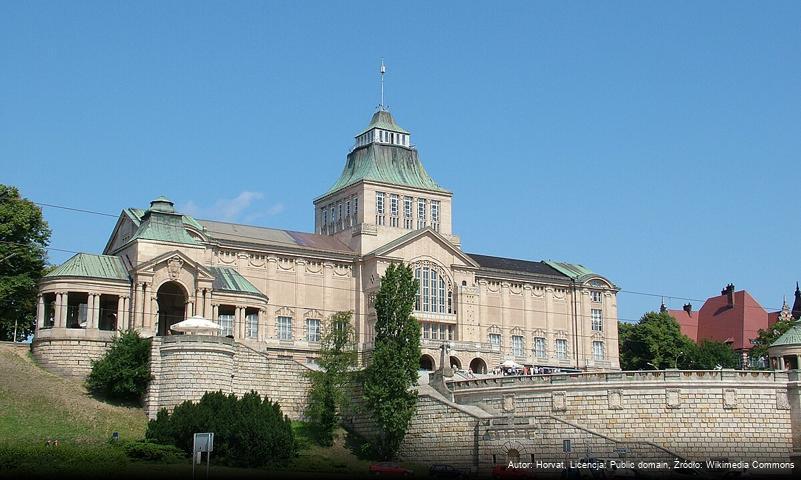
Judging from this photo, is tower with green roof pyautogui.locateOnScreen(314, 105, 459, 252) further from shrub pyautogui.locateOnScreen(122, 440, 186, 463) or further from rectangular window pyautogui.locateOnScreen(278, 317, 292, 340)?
shrub pyautogui.locateOnScreen(122, 440, 186, 463)

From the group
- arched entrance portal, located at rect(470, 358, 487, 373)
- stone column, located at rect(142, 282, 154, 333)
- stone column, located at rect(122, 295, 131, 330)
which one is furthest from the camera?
arched entrance portal, located at rect(470, 358, 487, 373)

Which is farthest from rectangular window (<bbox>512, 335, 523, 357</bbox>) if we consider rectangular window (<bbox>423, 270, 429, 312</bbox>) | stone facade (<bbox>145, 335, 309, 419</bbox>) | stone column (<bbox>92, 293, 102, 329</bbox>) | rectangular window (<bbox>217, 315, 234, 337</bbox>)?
stone column (<bbox>92, 293, 102, 329</bbox>)

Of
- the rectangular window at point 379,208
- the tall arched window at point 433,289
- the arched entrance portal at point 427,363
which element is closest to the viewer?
the arched entrance portal at point 427,363

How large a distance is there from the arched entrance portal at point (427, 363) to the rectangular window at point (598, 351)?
21075mm

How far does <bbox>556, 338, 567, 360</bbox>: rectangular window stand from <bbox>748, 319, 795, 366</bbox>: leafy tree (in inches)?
827

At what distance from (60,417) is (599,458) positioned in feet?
101

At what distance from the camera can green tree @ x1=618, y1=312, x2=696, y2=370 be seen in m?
113

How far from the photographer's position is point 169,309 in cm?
8538

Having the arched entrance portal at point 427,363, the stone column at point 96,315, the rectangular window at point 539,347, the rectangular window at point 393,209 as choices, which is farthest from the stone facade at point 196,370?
the rectangular window at point 539,347

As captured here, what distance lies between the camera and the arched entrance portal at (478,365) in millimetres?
97562

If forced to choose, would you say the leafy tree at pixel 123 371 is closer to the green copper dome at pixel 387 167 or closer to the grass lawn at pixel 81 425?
the grass lawn at pixel 81 425

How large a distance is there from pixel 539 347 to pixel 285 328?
83.3ft

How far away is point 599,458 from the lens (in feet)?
212

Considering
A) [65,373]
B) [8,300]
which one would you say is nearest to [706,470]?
[65,373]
